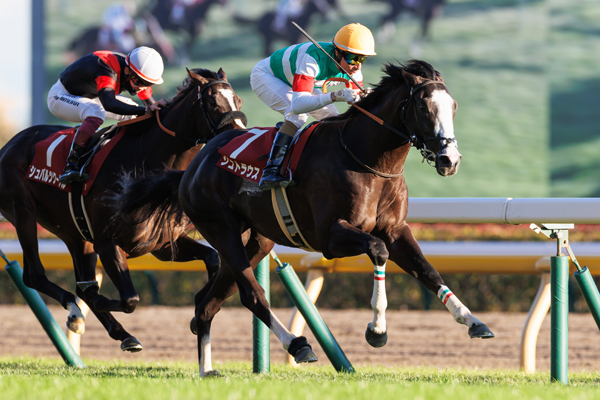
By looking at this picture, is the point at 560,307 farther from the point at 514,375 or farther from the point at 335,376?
the point at 335,376

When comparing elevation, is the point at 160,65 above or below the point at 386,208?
above

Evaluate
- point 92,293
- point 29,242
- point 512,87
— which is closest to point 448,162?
point 92,293

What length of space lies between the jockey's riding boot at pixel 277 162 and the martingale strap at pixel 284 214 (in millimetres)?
64

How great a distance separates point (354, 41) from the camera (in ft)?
14.2

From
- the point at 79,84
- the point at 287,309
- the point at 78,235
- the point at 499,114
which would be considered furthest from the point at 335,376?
the point at 499,114

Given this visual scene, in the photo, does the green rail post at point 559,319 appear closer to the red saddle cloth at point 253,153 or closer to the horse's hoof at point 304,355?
the horse's hoof at point 304,355

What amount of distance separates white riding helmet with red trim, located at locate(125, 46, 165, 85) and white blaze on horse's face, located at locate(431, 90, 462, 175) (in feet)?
6.76

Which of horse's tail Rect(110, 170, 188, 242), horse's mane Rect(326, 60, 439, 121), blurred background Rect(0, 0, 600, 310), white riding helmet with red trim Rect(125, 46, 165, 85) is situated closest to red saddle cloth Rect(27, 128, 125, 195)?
horse's tail Rect(110, 170, 188, 242)

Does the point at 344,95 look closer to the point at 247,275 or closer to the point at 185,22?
the point at 247,275

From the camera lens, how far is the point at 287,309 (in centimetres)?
959

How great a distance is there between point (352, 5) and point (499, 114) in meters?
3.30

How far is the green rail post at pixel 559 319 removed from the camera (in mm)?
3902

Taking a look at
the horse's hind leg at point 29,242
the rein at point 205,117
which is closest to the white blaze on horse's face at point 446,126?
the rein at point 205,117

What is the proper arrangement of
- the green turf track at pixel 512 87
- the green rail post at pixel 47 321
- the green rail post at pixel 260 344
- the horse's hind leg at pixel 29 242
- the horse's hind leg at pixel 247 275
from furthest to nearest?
1. the green turf track at pixel 512 87
2. the green rail post at pixel 47 321
3. the horse's hind leg at pixel 29 242
4. the green rail post at pixel 260 344
5. the horse's hind leg at pixel 247 275
